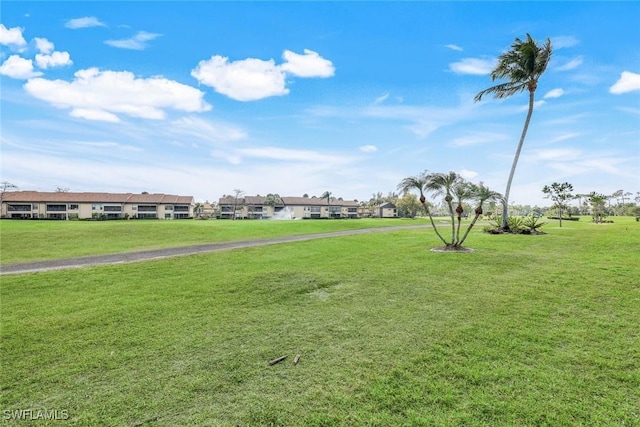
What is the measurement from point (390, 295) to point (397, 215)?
99.7 metres

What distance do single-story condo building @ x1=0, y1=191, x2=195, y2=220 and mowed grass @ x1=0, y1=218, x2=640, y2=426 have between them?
74.5 metres

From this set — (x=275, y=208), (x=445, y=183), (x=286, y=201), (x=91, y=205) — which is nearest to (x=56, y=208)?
(x=91, y=205)

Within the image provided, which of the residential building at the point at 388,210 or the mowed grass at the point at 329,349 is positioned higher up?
the residential building at the point at 388,210

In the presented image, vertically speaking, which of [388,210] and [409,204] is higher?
[409,204]

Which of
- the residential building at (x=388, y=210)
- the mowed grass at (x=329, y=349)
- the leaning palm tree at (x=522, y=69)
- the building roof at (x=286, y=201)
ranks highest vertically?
the leaning palm tree at (x=522, y=69)

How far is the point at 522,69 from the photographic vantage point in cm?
2478

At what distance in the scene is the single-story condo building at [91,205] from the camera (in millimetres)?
67312

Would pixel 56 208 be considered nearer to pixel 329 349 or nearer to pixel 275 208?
pixel 275 208


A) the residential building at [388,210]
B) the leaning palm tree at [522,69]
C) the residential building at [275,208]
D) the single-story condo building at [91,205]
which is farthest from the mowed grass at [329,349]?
the residential building at [388,210]

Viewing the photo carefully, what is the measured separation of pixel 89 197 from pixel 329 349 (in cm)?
8638

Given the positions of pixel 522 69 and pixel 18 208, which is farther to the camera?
pixel 18 208

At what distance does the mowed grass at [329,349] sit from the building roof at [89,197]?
246 feet

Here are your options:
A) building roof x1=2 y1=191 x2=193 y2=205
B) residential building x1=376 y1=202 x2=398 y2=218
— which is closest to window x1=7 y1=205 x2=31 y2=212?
building roof x1=2 y1=191 x2=193 y2=205

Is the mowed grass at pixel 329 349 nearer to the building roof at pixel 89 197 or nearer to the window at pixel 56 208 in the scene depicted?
the building roof at pixel 89 197
